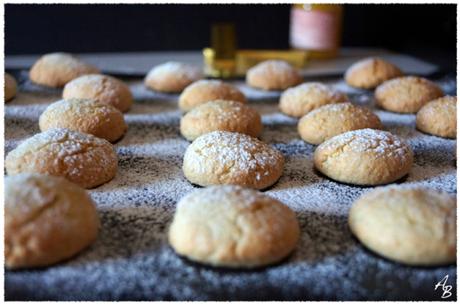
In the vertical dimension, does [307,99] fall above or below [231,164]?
above

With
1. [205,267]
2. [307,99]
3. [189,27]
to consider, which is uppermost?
[189,27]

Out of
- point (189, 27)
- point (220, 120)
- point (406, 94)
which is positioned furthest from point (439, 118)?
point (189, 27)

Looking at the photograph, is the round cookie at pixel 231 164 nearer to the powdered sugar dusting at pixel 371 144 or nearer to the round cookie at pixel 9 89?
the powdered sugar dusting at pixel 371 144

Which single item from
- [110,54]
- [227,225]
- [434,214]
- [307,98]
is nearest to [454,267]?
[434,214]

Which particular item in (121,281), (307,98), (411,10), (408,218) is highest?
(411,10)

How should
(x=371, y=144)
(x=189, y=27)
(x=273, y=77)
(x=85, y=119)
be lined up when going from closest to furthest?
(x=371, y=144) → (x=85, y=119) → (x=273, y=77) → (x=189, y=27)

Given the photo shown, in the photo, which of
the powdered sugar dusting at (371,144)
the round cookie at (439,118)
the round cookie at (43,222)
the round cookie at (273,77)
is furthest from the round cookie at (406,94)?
the round cookie at (43,222)

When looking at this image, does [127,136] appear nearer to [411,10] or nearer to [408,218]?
[408,218]

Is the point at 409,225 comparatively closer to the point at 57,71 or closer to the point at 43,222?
the point at 43,222
